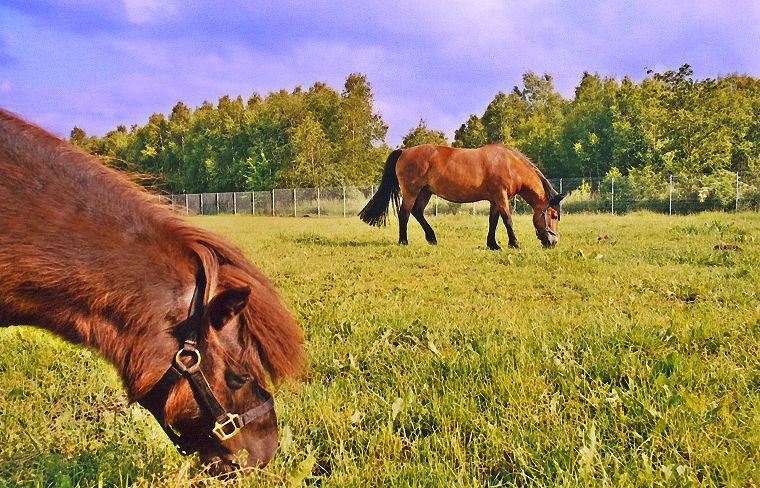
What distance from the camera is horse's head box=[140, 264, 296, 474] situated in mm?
1810

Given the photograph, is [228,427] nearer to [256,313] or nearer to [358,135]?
[256,313]

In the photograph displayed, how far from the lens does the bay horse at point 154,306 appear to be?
71.8 inches

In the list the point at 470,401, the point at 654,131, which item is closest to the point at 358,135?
the point at 654,131

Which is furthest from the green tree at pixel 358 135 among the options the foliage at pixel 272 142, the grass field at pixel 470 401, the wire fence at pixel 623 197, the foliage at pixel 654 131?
the grass field at pixel 470 401

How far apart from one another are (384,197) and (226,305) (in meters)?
10.2

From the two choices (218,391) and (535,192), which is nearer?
(218,391)

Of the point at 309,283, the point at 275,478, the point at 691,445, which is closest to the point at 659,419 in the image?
the point at 691,445

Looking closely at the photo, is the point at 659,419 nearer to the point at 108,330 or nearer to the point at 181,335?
the point at 181,335

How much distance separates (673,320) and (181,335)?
3663 millimetres

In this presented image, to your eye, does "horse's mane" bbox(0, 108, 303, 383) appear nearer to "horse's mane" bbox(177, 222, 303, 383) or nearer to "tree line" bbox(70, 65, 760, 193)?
"horse's mane" bbox(177, 222, 303, 383)

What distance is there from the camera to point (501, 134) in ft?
146

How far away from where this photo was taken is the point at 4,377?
3303 millimetres

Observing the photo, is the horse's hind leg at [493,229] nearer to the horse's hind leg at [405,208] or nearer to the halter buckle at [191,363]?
the horse's hind leg at [405,208]

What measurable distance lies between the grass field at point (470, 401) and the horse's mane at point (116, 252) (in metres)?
0.57
